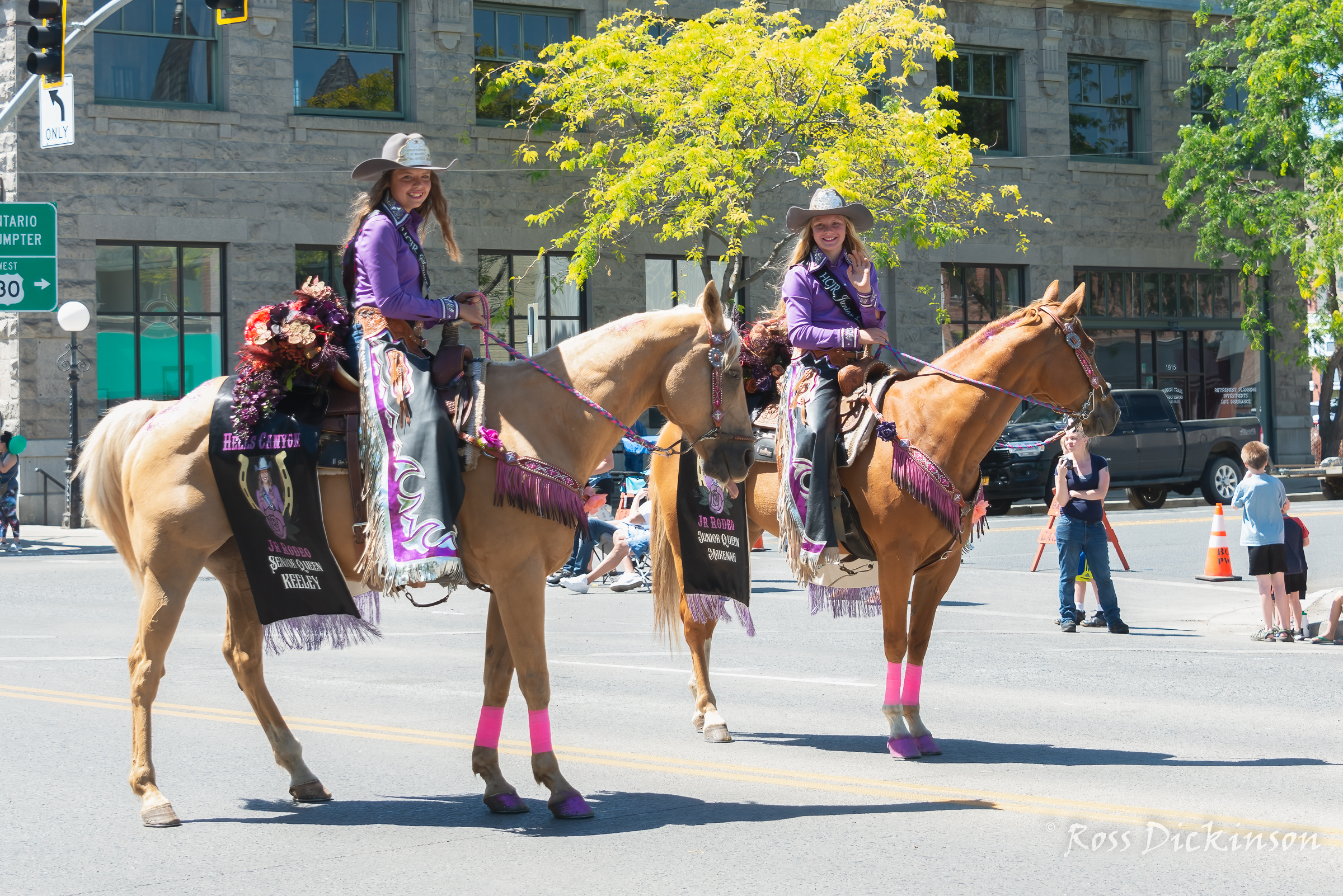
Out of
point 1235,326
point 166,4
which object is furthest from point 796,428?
point 1235,326

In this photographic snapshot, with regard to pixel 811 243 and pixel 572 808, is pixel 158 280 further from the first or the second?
pixel 572 808

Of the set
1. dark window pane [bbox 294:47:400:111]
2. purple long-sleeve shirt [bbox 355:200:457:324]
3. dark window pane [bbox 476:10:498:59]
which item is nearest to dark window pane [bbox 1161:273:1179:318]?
dark window pane [bbox 476:10:498:59]

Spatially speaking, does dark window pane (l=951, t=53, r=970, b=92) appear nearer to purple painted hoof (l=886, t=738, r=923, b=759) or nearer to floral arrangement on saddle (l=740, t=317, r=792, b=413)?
floral arrangement on saddle (l=740, t=317, r=792, b=413)

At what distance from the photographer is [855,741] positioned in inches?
332

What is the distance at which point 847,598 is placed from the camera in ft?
29.8

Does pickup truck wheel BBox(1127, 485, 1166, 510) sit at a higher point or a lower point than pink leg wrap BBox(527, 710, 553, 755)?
higher

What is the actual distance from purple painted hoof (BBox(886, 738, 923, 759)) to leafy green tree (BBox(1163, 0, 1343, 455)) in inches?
1003

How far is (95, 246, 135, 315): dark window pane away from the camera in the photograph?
26156 millimetres

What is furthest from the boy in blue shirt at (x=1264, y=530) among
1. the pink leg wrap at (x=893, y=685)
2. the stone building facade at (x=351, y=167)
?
the stone building facade at (x=351, y=167)

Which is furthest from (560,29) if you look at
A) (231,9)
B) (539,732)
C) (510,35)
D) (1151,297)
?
(539,732)

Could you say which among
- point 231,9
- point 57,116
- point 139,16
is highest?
point 139,16

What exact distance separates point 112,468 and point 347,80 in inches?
884

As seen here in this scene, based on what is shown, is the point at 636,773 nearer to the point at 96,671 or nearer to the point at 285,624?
the point at 285,624

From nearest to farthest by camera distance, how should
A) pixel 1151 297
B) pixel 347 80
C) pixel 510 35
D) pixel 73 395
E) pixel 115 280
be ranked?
1. pixel 73 395
2. pixel 115 280
3. pixel 347 80
4. pixel 510 35
5. pixel 1151 297
